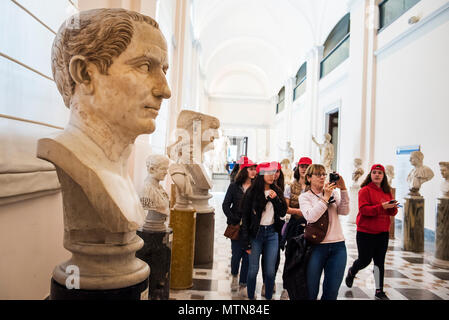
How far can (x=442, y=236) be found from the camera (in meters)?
5.47

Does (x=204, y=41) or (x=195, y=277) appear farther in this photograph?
(x=204, y=41)

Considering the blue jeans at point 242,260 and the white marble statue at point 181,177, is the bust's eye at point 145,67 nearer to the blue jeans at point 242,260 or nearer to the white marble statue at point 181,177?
the white marble statue at point 181,177

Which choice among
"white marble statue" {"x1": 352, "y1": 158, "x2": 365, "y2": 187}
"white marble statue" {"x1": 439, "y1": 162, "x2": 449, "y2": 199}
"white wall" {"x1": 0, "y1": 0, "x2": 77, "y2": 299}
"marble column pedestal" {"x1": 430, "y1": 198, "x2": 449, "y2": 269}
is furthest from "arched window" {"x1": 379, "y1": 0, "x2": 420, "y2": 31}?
"white wall" {"x1": 0, "y1": 0, "x2": 77, "y2": 299}

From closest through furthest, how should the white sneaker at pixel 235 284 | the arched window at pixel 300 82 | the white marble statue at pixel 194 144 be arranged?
1. the white sneaker at pixel 235 284
2. the white marble statue at pixel 194 144
3. the arched window at pixel 300 82

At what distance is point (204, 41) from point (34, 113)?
21.3 m

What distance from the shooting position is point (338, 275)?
9.38 ft

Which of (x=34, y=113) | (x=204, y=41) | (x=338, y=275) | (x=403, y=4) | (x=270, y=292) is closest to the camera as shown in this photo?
(x=34, y=113)

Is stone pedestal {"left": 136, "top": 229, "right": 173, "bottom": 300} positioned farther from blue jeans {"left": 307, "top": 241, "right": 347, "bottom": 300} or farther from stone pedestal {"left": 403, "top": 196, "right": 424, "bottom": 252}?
stone pedestal {"left": 403, "top": 196, "right": 424, "bottom": 252}

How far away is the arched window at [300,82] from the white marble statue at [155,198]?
18.5 m

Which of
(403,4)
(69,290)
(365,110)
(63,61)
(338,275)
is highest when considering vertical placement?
(403,4)

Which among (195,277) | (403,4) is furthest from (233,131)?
(195,277)

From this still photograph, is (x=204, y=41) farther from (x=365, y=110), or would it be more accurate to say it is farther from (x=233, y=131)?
(x=365, y=110)

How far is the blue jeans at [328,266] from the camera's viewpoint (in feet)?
9.39

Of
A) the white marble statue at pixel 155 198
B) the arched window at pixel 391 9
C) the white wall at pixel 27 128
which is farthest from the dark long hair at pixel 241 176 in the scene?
the arched window at pixel 391 9
